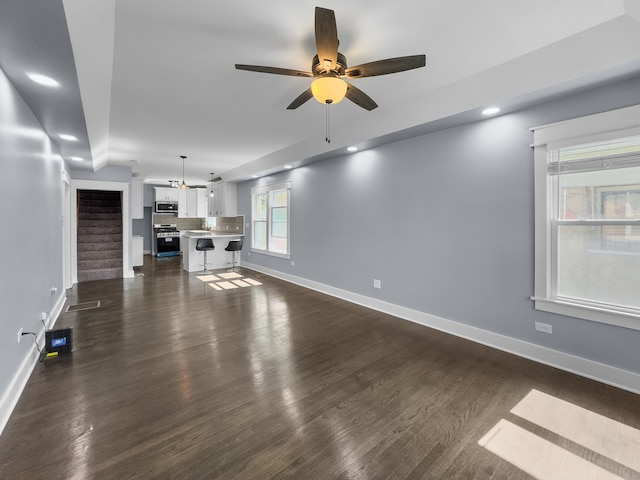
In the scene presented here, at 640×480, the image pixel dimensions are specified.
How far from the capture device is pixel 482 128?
3.19 metres

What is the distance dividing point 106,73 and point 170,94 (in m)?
0.77

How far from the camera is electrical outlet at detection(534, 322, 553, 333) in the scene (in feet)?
9.10

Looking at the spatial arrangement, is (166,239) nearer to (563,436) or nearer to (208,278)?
(208,278)

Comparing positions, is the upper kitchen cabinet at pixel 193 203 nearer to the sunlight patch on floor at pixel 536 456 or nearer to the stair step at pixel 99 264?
the stair step at pixel 99 264

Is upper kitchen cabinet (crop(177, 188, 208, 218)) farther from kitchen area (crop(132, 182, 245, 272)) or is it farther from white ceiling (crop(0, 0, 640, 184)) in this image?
white ceiling (crop(0, 0, 640, 184))

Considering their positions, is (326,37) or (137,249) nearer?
(326,37)

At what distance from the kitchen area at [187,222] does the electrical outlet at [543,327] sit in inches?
269

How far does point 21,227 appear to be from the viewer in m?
2.46

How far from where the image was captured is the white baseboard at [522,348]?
7.86 feet

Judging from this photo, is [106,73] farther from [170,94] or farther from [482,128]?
[482,128]

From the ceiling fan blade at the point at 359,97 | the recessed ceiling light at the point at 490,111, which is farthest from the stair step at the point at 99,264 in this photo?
the recessed ceiling light at the point at 490,111

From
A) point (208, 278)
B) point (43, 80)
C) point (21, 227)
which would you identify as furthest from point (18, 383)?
point (208, 278)

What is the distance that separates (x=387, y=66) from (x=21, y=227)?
3197mm

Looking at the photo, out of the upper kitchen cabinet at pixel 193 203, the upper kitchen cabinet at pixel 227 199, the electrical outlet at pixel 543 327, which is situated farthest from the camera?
the upper kitchen cabinet at pixel 193 203
